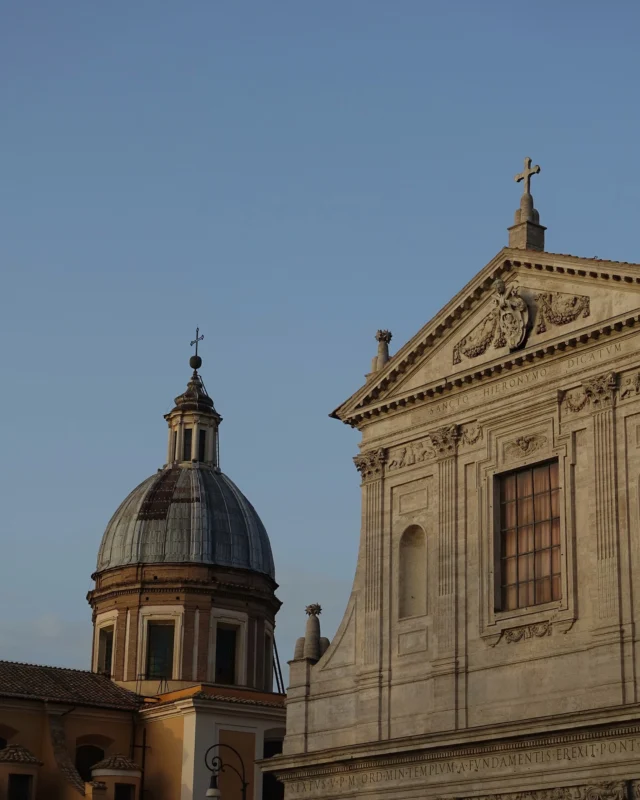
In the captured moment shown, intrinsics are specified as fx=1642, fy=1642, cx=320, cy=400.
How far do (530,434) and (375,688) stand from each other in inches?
215

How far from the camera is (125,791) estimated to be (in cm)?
4212

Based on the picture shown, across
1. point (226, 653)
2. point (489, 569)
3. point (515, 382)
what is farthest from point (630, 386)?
point (226, 653)

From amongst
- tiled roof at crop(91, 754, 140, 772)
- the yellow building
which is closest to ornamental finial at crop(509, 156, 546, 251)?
the yellow building

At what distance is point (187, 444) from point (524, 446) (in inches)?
1012

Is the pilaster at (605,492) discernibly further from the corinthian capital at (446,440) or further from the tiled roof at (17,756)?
the tiled roof at (17,756)

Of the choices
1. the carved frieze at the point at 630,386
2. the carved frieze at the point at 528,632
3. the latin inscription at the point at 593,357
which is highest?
the latin inscription at the point at 593,357

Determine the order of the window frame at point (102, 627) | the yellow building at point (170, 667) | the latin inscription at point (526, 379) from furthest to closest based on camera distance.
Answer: the window frame at point (102, 627)
the yellow building at point (170, 667)
the latin inscription at point (526, 379)

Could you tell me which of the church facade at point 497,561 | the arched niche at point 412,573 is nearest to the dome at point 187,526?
the church facade at point 497,561

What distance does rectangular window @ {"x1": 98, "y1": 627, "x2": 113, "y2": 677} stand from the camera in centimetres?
4884

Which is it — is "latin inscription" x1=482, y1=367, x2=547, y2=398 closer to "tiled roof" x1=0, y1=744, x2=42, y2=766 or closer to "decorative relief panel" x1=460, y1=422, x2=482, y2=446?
"decorative relief panel" x1=460, y1=422, x2=482, y2=446

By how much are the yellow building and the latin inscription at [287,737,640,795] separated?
11.4 metres

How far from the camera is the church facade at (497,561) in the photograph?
25.8 metres

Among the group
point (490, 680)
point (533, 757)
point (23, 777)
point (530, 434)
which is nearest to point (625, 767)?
point (533, 757)

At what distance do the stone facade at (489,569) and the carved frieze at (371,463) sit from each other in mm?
41
